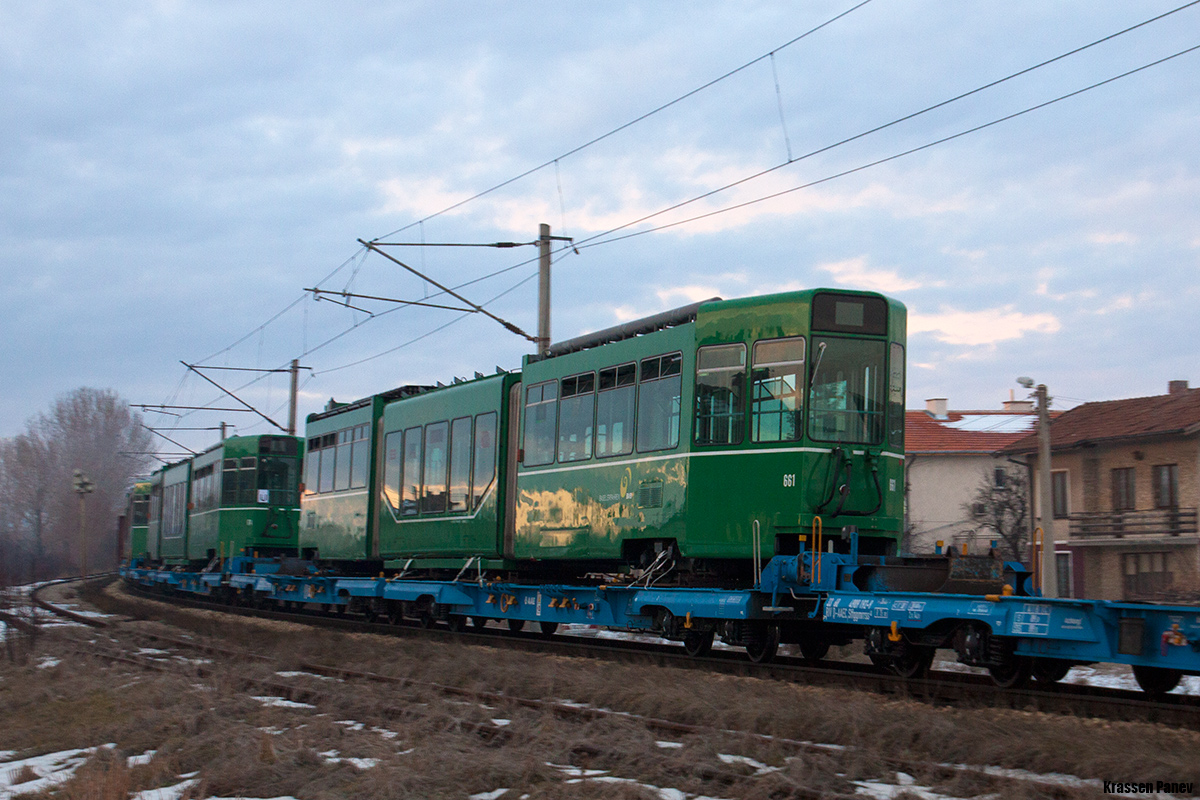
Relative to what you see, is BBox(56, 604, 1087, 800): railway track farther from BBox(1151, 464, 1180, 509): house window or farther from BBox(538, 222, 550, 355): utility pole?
BBox(1151, 464, 1180, 509): house window

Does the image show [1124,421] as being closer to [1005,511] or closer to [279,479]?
[1005,511]

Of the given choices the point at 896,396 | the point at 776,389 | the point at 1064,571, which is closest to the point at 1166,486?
the point at 1064,571

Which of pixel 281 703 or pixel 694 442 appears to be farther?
pixel 694 442

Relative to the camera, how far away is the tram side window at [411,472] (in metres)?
16.5

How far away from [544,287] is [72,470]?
7942 cm

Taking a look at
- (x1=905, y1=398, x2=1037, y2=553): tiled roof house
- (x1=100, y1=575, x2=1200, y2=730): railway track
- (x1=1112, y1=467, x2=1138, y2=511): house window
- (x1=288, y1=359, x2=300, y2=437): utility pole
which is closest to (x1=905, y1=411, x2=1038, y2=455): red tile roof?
(x1=905, y1=398, x2=1037, y2=553): tiled roof house

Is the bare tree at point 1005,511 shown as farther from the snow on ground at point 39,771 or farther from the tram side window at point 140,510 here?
the snow on ground at point 39,771

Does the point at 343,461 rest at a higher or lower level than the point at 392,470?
higher

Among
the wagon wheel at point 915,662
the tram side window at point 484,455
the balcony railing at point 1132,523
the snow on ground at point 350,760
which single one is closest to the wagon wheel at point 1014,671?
the wagon wheel at point 915,662

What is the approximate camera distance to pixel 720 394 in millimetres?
10656

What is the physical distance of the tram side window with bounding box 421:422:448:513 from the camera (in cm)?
1572

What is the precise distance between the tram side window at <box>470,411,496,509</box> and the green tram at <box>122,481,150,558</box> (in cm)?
2587

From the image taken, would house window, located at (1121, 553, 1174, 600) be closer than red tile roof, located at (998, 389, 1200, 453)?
No

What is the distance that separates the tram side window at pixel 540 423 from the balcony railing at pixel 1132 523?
25842mm
